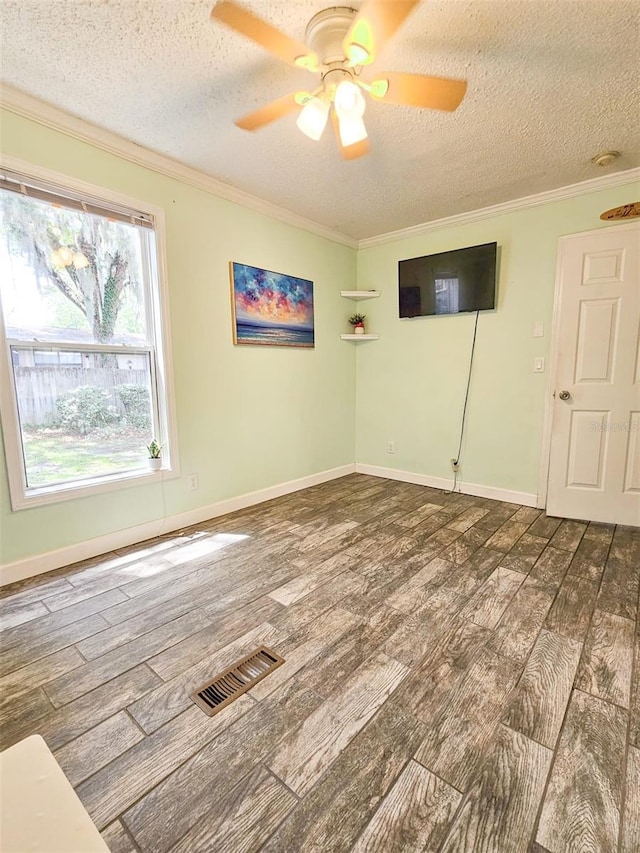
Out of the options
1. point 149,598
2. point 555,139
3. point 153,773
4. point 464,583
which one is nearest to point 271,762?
point 153,773

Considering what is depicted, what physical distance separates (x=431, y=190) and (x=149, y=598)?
3308 millimetres

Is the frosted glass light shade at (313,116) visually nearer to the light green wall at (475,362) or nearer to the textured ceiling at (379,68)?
the textured ceiling at (379,68)

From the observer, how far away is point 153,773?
41.9 inches

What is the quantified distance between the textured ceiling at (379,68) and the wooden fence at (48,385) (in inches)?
53.7

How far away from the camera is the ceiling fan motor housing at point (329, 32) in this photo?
1406mm

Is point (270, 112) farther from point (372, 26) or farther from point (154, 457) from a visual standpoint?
point (154, 457)

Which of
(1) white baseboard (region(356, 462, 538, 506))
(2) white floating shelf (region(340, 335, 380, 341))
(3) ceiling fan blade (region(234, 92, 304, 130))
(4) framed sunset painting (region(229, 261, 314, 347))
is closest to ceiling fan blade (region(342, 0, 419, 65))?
(3) ceiling fan blade (region(234, 92, 304, 130))

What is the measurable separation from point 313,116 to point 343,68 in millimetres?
192

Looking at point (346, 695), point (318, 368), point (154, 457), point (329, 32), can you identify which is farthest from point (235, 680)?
point (318, 368)

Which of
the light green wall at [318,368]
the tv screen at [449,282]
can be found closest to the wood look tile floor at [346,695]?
the light green wall at [318,368]

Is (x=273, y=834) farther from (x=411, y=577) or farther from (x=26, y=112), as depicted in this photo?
(x=26, y=112)

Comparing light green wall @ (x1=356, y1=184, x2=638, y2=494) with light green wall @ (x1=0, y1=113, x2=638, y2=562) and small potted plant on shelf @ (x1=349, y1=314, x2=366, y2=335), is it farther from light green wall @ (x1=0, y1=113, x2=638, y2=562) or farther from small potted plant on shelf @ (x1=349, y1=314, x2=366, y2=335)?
small potted plant on shelf @ (x1=349, y1=314, x2=366, y2=335)

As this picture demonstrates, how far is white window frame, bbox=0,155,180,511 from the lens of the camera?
77.9 inches

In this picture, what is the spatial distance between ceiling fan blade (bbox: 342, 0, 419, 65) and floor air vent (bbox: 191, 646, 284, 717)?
224 centimetres
